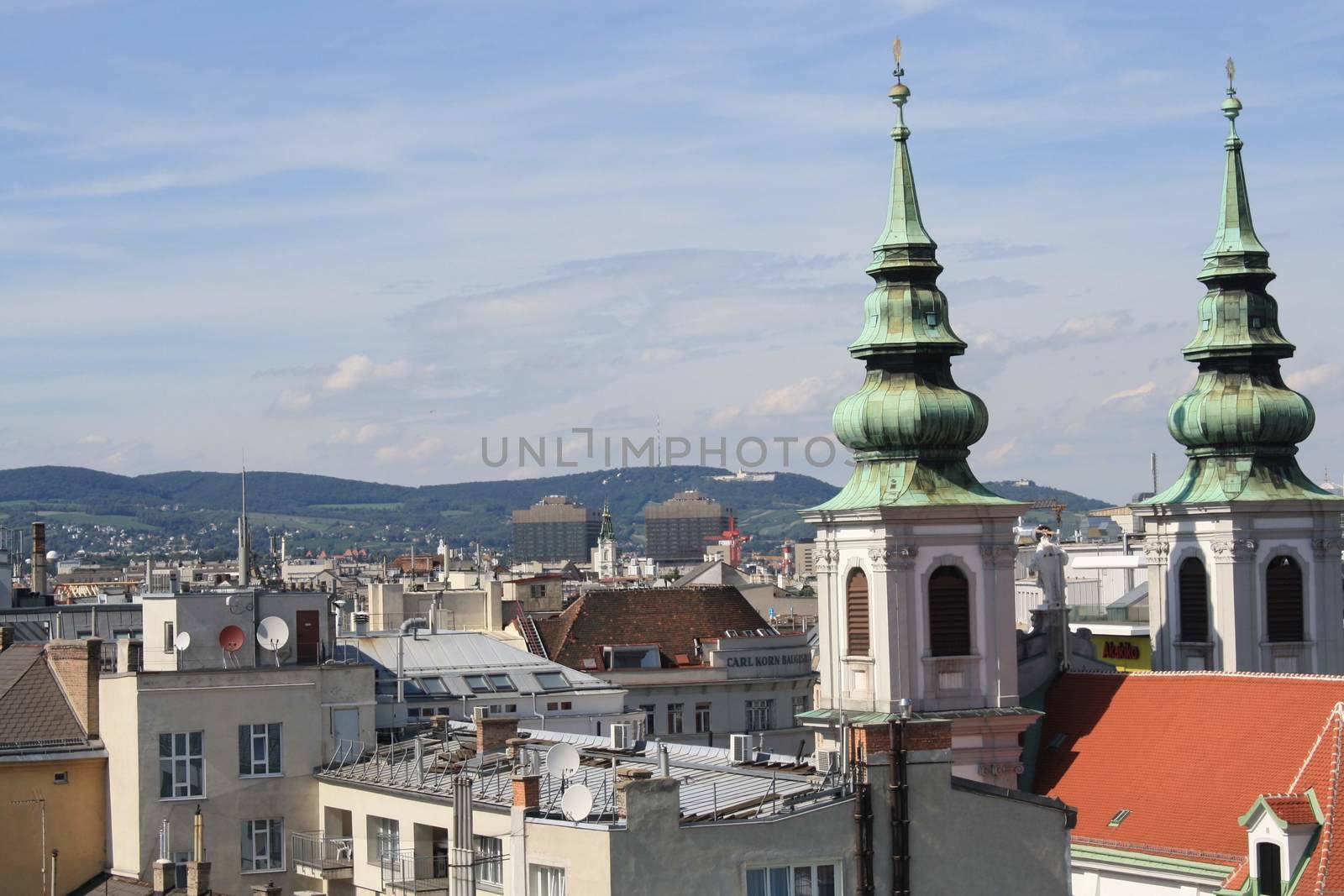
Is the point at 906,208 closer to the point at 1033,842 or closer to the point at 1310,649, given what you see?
the point at 1310,649

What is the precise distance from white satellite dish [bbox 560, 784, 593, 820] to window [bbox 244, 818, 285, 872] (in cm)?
1920

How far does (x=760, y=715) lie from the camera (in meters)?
103

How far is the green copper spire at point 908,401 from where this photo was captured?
194 feet

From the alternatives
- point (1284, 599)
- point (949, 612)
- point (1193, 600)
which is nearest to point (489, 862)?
point (949, 612)

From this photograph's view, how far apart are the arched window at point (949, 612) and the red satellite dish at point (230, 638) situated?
56.9 feet

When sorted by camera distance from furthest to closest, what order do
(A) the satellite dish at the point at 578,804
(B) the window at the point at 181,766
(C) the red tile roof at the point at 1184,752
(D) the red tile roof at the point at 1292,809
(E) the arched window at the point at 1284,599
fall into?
(E) the arched window at the point at 1284,599, (C) the red tile roof at the point at 1184,752, (B) the window at the point at 181,766, (D) the red tile roof at the point at 1292,809, (A) the satellite dish at the point at 578,804

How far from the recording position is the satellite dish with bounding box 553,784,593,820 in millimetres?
36031

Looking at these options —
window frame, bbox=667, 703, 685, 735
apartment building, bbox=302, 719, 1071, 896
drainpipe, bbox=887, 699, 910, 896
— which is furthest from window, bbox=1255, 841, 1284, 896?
window frame, bbox=667, 703, 685, 735

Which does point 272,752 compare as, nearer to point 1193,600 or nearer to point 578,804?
point 578,804

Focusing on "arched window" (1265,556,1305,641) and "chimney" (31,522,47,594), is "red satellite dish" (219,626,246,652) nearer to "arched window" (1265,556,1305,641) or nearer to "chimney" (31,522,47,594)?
"arched window" (1265,556,1305,641)

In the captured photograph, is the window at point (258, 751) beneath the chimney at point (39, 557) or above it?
beneath

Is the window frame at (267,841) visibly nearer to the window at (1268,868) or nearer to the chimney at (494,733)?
the chimney at (494,733)

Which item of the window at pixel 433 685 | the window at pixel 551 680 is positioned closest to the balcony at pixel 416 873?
the window at pixel 433 685

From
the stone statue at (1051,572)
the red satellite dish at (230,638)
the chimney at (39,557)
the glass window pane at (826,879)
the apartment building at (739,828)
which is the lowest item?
the glass window pane at (826,879)
